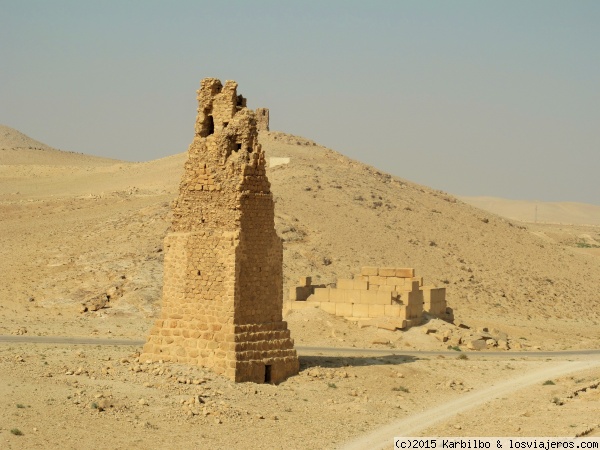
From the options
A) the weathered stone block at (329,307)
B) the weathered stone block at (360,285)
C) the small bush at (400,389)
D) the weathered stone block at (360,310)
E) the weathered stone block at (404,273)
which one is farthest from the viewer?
the weathered stone block at (404,273)

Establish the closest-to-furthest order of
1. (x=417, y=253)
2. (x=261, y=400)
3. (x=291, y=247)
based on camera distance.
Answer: (x=261, y=400) < (x=291, y=247) < (x=417, y=253)

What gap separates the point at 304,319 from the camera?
2959 cm

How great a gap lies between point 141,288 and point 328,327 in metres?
7.84

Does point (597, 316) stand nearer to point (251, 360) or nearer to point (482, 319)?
point (482, 319)

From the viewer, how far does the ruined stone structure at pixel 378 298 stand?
29672mm

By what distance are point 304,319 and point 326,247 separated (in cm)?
1214

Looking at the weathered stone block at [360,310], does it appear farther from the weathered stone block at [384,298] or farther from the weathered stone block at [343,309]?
the weathered stone block at [384,298]

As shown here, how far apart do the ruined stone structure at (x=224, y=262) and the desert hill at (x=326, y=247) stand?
9.07 meters

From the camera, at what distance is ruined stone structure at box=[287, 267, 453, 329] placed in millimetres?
29672

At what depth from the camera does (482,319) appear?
120ft

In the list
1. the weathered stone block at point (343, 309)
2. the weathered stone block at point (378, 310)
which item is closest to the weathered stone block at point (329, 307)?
the weathered stone block at point (343, 309)

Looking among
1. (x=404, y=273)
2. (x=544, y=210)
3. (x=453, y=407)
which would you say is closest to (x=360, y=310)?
(x=404, y=273)

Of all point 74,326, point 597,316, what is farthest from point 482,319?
point 74,326

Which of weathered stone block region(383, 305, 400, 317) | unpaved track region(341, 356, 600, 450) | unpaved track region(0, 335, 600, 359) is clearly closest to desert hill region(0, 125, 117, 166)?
weathered stone block region(383, 305, 400, 317)
